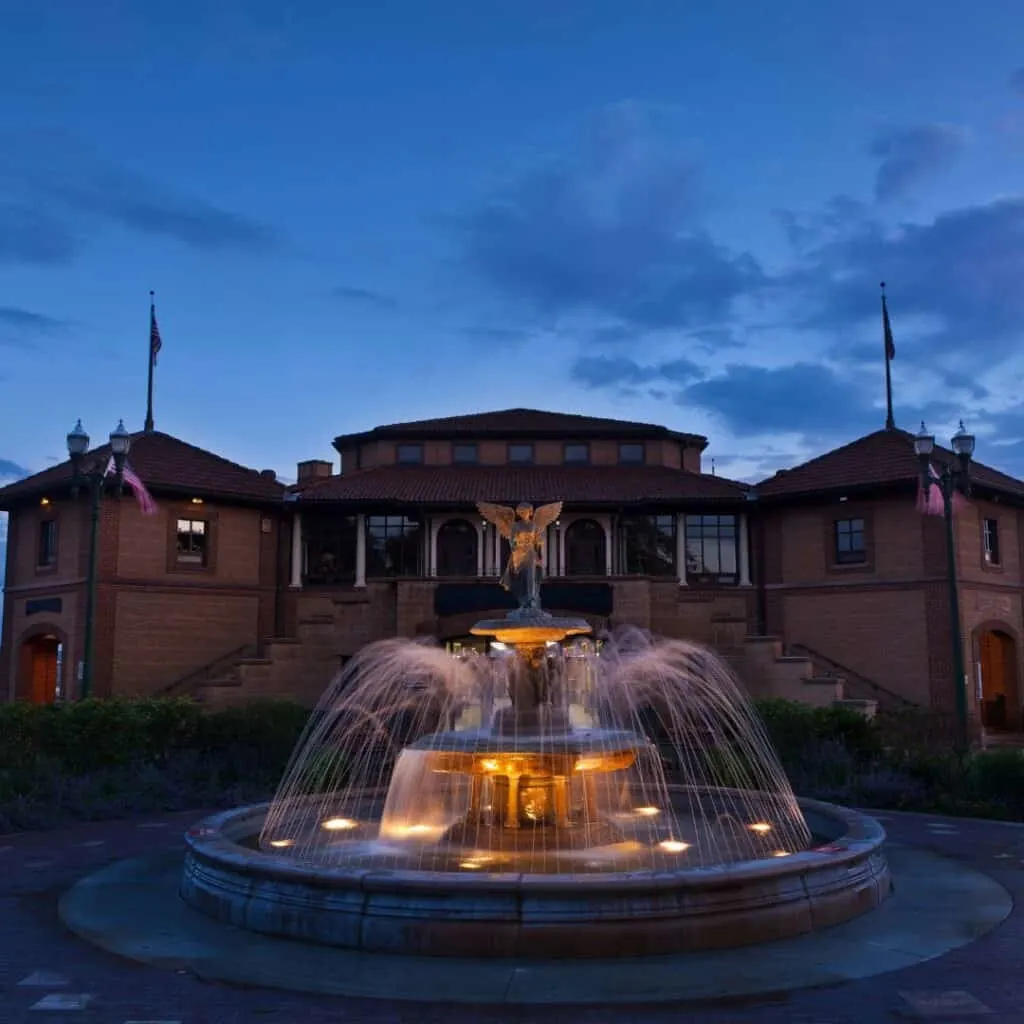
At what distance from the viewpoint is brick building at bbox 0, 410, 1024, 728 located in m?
30.1

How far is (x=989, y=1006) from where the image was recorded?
7.14 meters

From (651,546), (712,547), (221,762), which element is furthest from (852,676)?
(221,762)

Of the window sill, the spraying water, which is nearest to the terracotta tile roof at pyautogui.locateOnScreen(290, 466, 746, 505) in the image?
the window sill

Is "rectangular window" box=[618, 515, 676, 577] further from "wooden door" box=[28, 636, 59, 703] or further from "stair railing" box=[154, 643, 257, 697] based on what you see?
"wooden door" box=[28, 636, 59, 703]

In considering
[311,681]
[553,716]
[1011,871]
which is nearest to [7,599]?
[311,681]

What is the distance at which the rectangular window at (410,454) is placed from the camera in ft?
127

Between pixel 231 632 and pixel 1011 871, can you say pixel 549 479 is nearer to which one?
pixel 231 632

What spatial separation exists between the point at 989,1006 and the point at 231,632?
2896cm

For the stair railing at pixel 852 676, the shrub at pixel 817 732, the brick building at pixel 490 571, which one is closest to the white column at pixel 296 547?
the brick building at pixel 490 571

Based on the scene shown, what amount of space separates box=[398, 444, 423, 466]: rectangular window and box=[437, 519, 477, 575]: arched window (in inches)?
173

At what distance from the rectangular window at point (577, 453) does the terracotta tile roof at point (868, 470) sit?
6.97 meters

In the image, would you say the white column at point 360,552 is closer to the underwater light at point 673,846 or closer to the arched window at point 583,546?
the arched window at point 583,546

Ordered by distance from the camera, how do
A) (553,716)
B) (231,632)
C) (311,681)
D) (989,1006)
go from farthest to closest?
1. (231,632)
2. (311,681)
3. (553,716)
4. (989,1006)

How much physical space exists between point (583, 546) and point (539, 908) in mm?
27115
